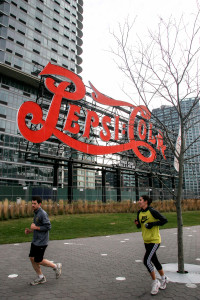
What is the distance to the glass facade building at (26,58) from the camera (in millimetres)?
50562

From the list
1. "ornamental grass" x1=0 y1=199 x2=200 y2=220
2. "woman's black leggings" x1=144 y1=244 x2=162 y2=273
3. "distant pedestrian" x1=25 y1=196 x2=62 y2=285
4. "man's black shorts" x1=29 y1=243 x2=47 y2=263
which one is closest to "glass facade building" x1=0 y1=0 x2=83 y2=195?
"ornamental grass" x1=0 y1=199 x2=200 y2=220

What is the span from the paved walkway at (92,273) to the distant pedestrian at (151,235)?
289mm

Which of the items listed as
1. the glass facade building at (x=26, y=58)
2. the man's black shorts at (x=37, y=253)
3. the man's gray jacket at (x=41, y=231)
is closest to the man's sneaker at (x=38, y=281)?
A: the man's black shorts at (x=37, y=253)

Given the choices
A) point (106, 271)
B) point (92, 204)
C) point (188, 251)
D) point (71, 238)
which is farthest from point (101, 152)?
point (106, 271)

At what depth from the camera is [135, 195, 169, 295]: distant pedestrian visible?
434 centimetres

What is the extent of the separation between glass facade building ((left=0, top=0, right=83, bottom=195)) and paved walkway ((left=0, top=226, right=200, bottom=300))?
33091mm

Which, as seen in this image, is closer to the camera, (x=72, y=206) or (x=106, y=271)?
(x=106, y=271)

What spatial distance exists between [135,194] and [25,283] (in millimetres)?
25290

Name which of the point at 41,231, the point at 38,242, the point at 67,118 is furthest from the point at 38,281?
the point at 67,118

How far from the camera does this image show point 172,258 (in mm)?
6816

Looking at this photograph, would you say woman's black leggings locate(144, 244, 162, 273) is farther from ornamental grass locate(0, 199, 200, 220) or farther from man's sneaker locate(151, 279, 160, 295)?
ornamental grass locate(0, 199, 200, 220)

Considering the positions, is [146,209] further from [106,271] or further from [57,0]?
→ [57,0]

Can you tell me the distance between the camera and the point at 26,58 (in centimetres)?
5969

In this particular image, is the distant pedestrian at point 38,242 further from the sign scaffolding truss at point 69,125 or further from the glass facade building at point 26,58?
the glass facade building at point 26,58
